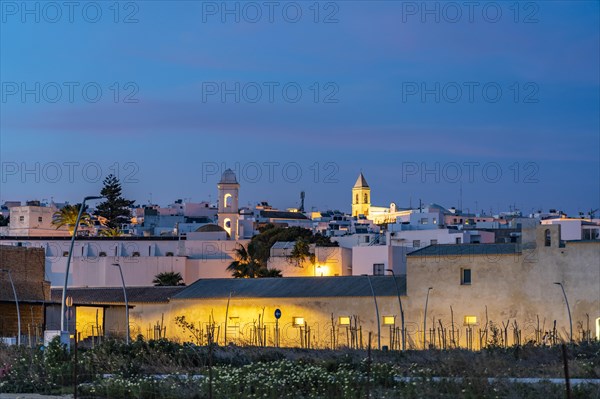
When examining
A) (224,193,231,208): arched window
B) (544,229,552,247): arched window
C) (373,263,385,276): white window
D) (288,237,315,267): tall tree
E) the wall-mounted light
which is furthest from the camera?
(224,193,231,208): arched window

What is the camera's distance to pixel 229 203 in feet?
473

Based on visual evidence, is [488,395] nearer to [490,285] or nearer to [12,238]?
[490,285]

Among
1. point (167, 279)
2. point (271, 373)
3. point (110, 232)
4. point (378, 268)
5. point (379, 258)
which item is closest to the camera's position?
point (271, 373)

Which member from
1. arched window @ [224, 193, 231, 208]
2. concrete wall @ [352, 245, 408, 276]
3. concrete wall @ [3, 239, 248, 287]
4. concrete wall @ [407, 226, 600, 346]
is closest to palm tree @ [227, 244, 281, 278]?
concrete wall @ [352, 245, 408, 276]

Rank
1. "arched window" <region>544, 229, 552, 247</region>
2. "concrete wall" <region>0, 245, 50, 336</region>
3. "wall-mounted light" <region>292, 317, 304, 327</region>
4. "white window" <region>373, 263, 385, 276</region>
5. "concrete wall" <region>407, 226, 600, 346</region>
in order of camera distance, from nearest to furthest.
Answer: "concrete wall" <region>407, 226, 600, 346</region> → "arched window" <region>544, 229, 552, 247</region> → "concrete wall" <region>0, 245, 50, 336</region> → "wall-mounted light" <region>292, 317, 304, 327</region> → "white window" <region>373, 263, 385, 276</region>

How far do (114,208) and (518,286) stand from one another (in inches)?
4090

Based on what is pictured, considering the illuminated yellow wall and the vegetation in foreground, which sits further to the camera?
the illuminated yellow wall

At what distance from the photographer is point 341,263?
358ft

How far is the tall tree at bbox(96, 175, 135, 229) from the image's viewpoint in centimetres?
15912

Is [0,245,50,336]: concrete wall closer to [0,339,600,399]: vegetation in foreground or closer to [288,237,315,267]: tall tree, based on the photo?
[0,339,600,399]: vegetation in foreground

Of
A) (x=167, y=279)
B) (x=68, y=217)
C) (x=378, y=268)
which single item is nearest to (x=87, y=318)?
(x=378, y=268)

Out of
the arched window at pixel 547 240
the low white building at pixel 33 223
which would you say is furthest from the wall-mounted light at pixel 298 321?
the low white building at pixel 33 223

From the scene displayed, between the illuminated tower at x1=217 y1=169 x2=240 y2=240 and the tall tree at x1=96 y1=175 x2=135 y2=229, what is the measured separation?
19112 millimetres

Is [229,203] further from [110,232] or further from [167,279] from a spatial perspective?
[167,279]
